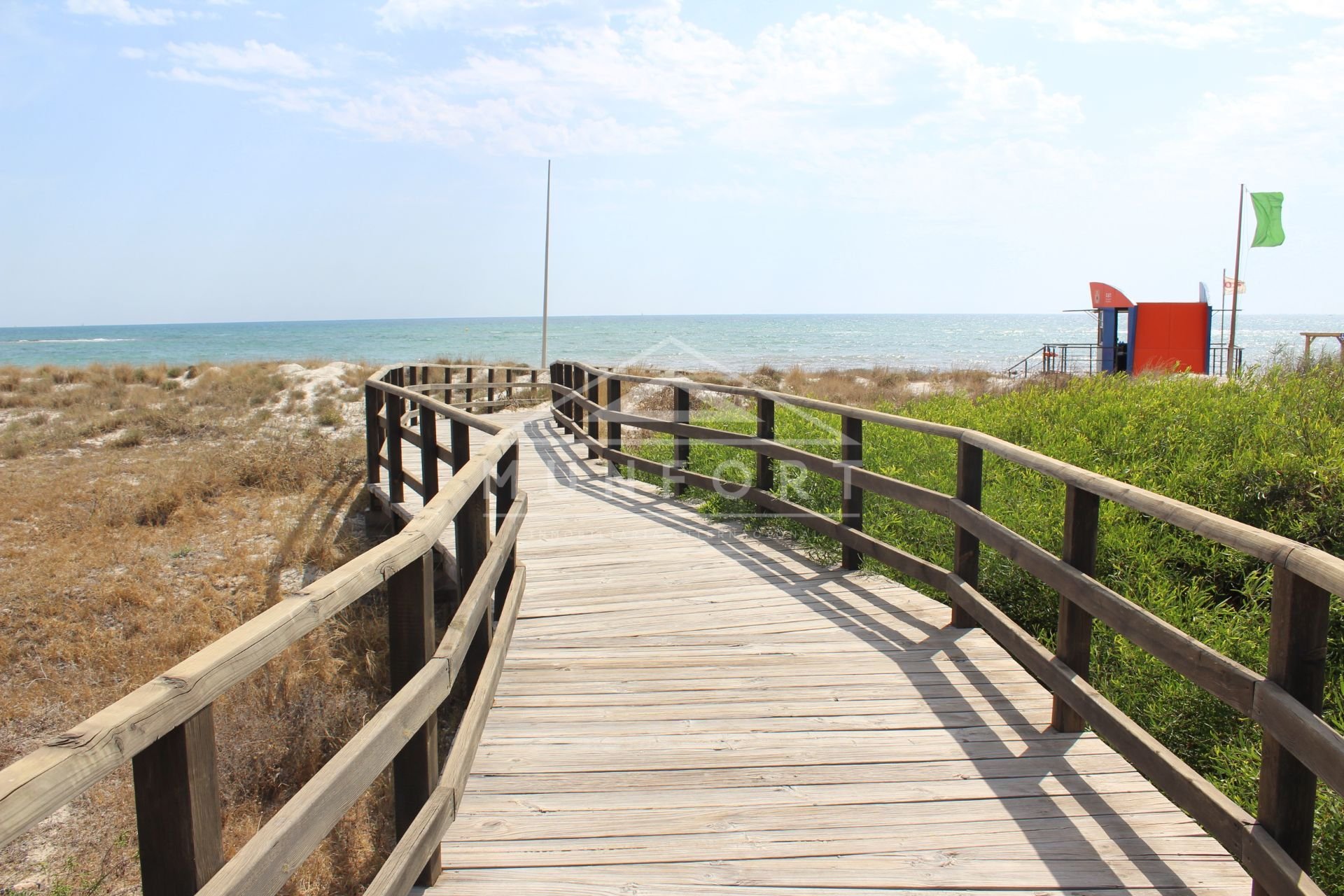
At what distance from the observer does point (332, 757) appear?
93.3 inches

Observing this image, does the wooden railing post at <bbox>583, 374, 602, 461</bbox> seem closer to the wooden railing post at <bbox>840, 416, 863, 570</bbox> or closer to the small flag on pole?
the wooden railing post at <bbox>840, 416, 863, 570</bbox>

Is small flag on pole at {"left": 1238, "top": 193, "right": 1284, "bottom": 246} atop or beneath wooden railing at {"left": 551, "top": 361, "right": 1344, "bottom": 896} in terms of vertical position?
atop

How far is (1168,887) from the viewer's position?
99.0 inches

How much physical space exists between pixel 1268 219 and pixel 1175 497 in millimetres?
23951

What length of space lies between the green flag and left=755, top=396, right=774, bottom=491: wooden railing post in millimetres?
23630

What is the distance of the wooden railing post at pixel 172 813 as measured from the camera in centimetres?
138

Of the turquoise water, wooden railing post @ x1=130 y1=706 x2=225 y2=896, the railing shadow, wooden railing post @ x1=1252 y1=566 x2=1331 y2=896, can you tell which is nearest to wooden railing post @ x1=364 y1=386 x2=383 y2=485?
the railing shadow

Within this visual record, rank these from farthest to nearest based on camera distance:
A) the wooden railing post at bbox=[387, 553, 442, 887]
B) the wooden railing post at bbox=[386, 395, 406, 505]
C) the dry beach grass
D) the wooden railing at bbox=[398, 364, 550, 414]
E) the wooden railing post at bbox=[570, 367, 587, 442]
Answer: the wooden railing at bbox=[398, 364, 550, 414] → the wooden railing post at bbox=[570, 367, 587, 442] → the wooden railing post at bbox=[386, 395, 406, 505] → the dry beach grass → the wooden railing post at bbox=[387, 553, 442, 887]

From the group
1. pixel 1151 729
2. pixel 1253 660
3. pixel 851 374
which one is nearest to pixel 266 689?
pixel 1151 729

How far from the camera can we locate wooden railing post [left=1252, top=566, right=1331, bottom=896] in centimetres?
222

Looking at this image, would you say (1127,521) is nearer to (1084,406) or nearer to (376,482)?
(1084,406)

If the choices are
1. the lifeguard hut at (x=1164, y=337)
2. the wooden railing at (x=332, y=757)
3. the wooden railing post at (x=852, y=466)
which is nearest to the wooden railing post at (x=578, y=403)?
the wooden railing post at (x=852, y=466)

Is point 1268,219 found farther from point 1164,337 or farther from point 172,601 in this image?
point 172,601

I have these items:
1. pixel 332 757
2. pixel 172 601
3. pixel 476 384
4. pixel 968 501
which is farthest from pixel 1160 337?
pixel 332 757
